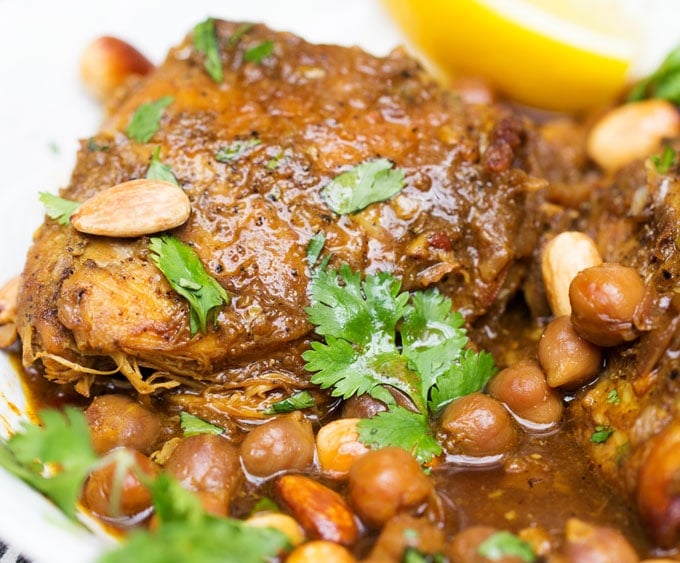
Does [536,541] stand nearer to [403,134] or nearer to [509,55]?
[403,134]

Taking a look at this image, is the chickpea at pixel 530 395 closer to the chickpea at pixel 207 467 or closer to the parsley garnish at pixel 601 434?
the parsley garnish at pixel 601 434

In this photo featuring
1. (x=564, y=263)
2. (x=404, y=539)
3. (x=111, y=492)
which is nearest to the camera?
(x=404, y=539)

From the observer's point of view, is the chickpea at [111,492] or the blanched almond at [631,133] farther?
the blanched almond at [631,133]

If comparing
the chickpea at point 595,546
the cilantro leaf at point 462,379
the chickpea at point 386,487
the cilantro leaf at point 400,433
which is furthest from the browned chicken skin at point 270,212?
the chickpea at point 595,546

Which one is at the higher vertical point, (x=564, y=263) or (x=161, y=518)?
(x=564, y=263)

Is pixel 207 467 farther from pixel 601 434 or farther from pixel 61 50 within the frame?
pixel 61 50

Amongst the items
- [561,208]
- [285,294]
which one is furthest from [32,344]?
[561,208]

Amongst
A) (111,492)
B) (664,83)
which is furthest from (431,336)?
(664,83)
